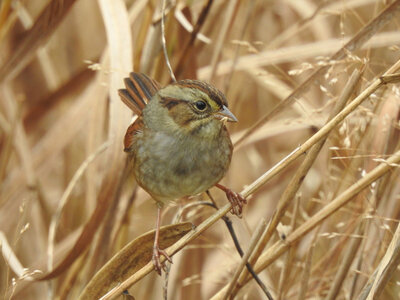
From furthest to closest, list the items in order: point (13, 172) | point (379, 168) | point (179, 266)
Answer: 1. point (13, 172)
2. point (179, 266)
3. point (379, 168)

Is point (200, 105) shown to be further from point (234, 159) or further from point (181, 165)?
point (234, 159)

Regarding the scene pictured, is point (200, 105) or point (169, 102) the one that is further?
point (169, 102)

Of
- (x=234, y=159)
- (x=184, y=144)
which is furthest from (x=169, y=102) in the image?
(x=234, y=159)

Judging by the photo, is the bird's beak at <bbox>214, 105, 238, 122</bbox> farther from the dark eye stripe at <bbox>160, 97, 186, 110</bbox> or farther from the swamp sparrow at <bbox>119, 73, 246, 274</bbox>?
the dark eye stripe at <bbox>160, 97, 186, 110</bbox>

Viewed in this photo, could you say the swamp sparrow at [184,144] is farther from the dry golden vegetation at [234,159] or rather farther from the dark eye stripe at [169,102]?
the dry golden vegetation at [234,159]

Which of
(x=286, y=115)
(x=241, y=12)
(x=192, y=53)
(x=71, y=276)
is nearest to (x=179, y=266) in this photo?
(x=71, y=276)

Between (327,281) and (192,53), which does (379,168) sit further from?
(192,53)

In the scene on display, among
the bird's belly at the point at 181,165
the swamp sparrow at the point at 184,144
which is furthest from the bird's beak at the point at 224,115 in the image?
the bird's belly at the point at 181,165

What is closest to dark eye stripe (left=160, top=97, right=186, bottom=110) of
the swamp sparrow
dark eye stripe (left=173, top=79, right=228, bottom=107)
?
the swamp sparrow
